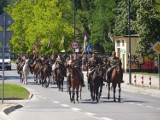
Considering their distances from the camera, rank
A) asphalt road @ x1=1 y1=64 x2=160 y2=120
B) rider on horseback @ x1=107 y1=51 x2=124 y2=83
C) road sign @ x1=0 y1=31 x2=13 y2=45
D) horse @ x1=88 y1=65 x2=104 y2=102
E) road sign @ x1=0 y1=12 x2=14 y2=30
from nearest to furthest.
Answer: asphalt road @ x1=1 y1=64 x2=160 y2=120, road sign @ x1=0 y1=31 x2=13 y2=45, road sign @ x1=0 y1=12 x2=14 y2=30, horse @ x1=88 y1=65 x2=104 y2=102, rider on horseback @ x1=107 y1=51 x2=124 y2=83

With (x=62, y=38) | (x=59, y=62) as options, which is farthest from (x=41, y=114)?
(x=62, y=38)

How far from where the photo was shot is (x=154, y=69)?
236ft

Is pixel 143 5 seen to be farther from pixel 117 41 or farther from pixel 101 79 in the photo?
pixel 101 79

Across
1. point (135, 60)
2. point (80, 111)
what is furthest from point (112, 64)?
point (135, 60)

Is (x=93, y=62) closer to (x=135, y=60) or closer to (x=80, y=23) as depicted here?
(x=135, y=60)

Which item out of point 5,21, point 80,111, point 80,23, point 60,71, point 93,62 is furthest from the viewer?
point 80,23

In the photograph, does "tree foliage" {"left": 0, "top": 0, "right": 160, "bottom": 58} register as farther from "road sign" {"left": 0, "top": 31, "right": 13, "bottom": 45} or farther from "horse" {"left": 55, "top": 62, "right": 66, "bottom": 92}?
"road sign" {"left": 0, "top": 31, "right": 13, "bottom": 45}

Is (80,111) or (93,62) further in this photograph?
(93,62)

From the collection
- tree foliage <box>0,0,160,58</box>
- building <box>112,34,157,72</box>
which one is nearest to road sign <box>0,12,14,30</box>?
tree foliage <box>0,0,160,58</box>

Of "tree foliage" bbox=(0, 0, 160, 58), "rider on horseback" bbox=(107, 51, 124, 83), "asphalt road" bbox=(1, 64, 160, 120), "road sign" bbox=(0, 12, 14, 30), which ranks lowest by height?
"asphalt road" bbox=(1, 64, 160, 120)

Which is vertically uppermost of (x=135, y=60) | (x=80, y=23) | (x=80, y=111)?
(x=80, y=23)

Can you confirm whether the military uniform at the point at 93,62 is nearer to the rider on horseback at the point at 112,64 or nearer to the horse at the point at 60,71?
the rider on horseback at the point at 112,64

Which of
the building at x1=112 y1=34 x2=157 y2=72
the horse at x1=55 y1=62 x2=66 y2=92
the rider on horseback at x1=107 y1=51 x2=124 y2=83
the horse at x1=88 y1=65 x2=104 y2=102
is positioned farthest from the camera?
the building at x1=112 y1=34 x2=157 y2=72

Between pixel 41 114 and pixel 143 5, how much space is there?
38156 mm
